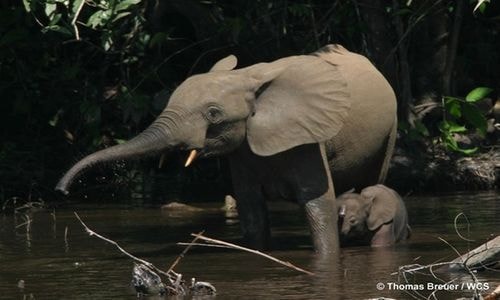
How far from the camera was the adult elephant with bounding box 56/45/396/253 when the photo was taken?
11.0m

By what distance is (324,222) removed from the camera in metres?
11.4

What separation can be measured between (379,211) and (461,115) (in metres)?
4.63

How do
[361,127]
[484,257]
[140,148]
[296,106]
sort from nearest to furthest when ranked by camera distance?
1. [484,257]
2. [140,148]
3. [296,106]
4. [361,127]

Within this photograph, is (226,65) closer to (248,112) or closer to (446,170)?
(248,112)

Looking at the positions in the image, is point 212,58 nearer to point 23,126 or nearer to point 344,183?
point 23,126

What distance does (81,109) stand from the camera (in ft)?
51.7

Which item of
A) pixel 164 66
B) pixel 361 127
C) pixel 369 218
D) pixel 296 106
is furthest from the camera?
pixel 164 66

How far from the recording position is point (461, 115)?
638 inches

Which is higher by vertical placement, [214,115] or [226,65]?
[226,65]

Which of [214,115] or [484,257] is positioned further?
[214,115]

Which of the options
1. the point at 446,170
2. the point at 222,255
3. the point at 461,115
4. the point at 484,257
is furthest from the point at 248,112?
the point at 446,170

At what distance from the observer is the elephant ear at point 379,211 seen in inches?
465

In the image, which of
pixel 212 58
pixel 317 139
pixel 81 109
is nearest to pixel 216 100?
pixel 317 139

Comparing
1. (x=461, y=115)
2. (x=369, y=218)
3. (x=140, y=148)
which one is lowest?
(x=369, y=218)
